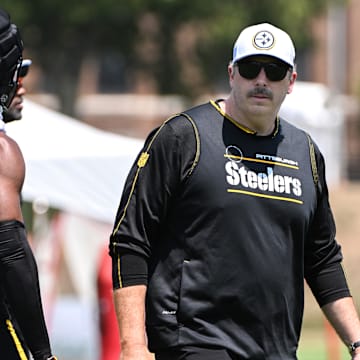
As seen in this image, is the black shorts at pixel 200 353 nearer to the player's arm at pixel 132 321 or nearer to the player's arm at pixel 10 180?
the player's arm at pixel 132 321

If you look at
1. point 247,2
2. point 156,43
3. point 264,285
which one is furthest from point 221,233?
point 156,43

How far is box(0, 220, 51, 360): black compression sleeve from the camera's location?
432 centimetres

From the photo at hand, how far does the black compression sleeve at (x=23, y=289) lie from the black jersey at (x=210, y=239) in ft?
1.01

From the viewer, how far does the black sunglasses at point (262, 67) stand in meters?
4.67

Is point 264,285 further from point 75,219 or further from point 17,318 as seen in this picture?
point 75,219

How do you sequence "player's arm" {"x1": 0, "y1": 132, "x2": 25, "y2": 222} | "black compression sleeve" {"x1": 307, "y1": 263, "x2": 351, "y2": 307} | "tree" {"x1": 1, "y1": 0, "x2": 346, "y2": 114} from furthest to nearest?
"tree" {"x1": 1, "y1": 0, "x2": 346, "y2": 114} → "black compression sleeve" {"x1": 307, "y1": 263, "x2": 351, "y2": 307} → "player's arm" {"x1": 0, "y1": 132, "x2": 25, "y2": 222}

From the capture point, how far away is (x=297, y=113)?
26.4 m

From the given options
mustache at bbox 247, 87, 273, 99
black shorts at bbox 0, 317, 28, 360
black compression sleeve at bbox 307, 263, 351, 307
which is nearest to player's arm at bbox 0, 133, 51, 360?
black shorts at bbox 0, 317, 28, 360

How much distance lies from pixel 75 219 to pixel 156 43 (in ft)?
48.2

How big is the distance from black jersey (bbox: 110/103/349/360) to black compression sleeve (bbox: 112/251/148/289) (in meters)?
0.01

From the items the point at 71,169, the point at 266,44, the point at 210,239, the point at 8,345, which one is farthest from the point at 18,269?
the point at 71,169

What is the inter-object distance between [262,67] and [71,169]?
4.49 meters

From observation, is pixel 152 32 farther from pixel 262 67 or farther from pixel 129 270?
pixel 129 270

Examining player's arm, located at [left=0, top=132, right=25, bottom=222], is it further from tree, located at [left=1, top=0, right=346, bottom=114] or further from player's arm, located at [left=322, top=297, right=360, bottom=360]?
tree, located at [left=1, top=0, right=346, bottom=114]
